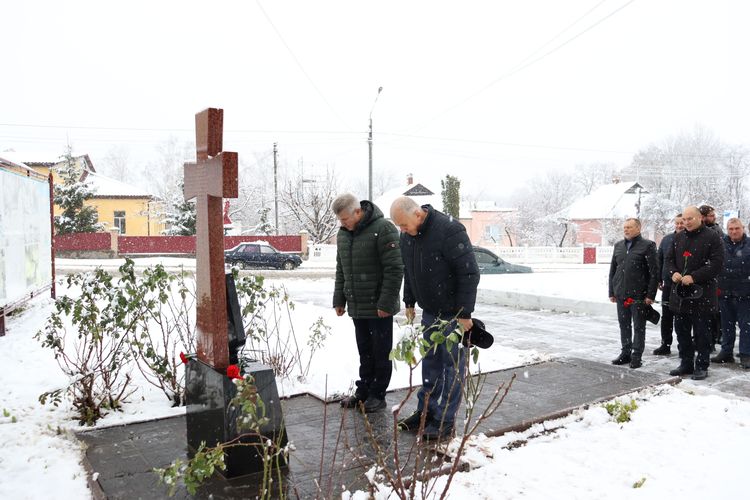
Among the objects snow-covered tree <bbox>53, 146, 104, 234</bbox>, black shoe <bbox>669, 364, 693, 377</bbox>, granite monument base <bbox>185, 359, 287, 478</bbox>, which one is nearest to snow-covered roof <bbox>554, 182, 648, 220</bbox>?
snow-covered tree <bbox>53, 146, 104, 234</bbox>

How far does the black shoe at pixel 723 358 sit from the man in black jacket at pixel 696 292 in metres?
0.91

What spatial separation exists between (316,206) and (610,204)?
73.5ft

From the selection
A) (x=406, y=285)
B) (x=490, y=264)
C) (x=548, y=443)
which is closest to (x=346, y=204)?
(x=406, y=285)

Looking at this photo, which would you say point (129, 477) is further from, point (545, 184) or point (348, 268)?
point (545, 184)

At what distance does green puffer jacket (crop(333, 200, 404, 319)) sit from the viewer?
15.4 feet

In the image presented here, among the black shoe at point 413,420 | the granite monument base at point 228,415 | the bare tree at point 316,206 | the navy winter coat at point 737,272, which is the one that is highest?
the bare tree at point 316,206

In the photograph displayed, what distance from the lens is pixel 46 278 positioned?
423 inches

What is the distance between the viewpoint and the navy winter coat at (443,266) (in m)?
4.16

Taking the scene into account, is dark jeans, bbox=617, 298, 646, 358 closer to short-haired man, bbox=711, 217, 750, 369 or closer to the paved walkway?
the paved walkway

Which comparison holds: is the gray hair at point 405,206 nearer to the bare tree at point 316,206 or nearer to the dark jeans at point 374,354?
the dark jeans at point 374,354

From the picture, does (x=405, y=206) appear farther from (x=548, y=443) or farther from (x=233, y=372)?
(x=548, y=443)

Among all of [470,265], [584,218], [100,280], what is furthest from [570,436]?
[584,218]

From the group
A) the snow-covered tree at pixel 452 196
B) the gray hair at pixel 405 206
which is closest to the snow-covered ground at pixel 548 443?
the gray hair at pixel 405 206

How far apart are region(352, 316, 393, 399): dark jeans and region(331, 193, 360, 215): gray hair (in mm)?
890
